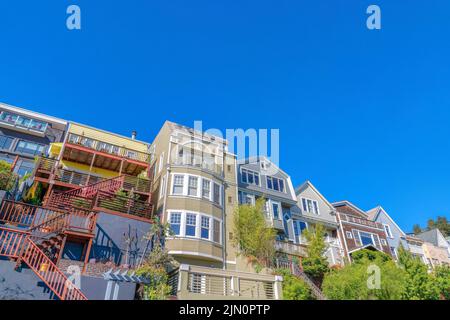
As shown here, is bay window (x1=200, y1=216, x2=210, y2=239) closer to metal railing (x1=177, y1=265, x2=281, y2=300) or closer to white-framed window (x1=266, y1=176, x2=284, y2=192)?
metal railing (x1=177, y1=265, x2=281, y2=300)

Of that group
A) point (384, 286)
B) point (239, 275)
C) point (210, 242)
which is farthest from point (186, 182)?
point (384, 286)

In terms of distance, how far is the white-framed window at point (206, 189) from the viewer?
77.0ft

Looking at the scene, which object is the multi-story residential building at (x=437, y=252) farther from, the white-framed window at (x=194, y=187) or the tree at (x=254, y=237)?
the white-framed window at (x=194, y=187)

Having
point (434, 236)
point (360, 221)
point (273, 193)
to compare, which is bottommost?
point (360, 221)

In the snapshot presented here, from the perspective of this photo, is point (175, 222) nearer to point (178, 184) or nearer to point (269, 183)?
point (178, 184)

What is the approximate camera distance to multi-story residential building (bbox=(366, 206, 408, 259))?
36147 millimetres

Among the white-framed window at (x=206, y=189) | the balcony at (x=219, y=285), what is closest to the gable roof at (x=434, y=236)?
the white-framed window at (x=206, y=189)

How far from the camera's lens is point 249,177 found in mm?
30953

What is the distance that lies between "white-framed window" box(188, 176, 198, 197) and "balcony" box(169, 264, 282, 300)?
8250 mm

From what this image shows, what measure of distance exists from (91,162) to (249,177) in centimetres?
1455

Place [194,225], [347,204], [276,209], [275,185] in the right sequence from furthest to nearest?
[347,204] → [275,185] → [276,209] → [194,225]

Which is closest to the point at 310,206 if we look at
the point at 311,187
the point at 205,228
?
the point at 311,187

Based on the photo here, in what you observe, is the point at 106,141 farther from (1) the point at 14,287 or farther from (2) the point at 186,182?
(1) the point at 14,287
